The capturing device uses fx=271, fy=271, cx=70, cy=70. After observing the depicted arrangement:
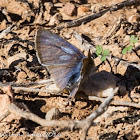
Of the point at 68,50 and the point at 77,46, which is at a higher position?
the point at 68,50

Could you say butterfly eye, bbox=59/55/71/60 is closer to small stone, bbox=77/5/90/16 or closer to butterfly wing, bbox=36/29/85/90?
butterfly wing, bbox=36/29/85/90

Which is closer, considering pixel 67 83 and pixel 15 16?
pixel 67 83

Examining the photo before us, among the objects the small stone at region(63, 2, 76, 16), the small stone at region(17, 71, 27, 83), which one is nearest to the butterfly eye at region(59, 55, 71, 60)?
the small stone at region(17, 71, 27, 83)

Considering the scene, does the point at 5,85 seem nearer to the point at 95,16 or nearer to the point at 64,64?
the point at 64,64

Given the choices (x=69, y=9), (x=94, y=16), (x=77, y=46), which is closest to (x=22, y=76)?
(x=77, y=46)

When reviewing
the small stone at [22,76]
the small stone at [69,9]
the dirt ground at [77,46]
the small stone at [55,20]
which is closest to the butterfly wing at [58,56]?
the dirt ground at [77,46]

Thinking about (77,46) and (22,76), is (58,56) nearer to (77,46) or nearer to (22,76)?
(22,76)

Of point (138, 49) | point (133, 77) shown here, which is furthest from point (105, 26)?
point (133, 77)
